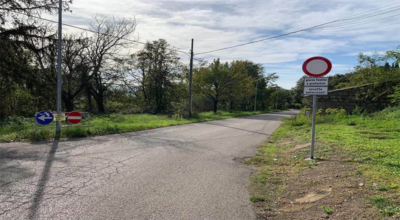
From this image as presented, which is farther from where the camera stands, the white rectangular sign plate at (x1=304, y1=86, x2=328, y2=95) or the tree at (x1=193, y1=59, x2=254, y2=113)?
the tree at (x1=193, y1=59, x2=254, y2=113)

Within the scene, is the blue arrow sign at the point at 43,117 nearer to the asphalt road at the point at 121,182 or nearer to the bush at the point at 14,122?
the asphalt road at the point at 121,182

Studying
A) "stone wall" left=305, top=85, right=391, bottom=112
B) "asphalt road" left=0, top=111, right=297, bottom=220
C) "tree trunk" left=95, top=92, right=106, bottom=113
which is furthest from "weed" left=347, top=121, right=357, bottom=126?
"tree trunk" left=95, top=92, right=106, bottom=113

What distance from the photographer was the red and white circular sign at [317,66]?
6.54 m

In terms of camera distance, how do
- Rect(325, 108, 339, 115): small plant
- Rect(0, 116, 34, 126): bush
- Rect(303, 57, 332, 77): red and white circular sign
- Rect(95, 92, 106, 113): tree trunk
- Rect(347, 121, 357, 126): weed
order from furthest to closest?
Rect(95, 92, 106, 113): tree trunk
Rect(0, 116, 34, 126): bush
Rect(325, 108, 339, 115): small plant
Rect(347, 121, 357, 126): weed
Rect(303, 57, 332, 77): red and white circular sign

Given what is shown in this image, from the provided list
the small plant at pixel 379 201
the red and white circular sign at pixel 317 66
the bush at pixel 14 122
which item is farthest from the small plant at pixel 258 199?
the bush at pixel 14 122

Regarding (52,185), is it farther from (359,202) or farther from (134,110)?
(134,110)

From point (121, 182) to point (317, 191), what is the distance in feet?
11.7

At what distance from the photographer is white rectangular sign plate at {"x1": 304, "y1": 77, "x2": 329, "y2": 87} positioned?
657cm

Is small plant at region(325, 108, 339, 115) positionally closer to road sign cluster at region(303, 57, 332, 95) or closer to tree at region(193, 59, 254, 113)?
road sign cluster at region(303, 57, 332, 95)

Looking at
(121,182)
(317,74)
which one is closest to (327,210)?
(121,182)

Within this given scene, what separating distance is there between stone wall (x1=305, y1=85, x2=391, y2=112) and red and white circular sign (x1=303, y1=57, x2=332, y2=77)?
11.6m

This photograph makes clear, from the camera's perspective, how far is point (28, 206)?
389 centimetres

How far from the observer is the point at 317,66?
21.9 feet

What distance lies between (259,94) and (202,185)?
56056 mm
